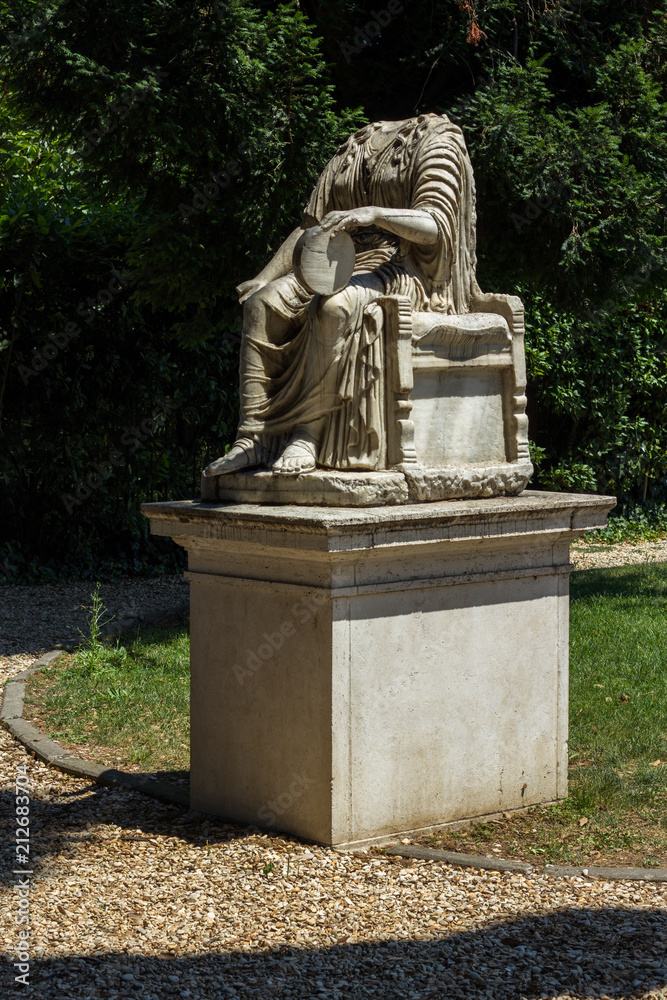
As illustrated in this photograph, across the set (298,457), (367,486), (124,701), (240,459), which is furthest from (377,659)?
(124,701)

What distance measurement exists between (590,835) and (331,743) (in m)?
1.12

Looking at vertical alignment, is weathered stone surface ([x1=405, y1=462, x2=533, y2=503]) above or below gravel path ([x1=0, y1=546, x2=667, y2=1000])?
above

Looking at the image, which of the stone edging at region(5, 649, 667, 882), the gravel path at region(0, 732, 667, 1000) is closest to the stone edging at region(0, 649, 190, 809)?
the stone edging at region(5, 649, 667, 882)

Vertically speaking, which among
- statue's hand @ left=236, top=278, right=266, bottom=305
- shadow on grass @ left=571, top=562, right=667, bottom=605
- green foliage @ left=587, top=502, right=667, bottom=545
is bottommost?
shadow on grass @ left=571, top=562, right=667, bottom=605

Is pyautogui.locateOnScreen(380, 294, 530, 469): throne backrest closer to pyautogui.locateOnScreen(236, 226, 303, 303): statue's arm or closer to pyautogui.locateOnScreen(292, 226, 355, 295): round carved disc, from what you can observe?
pyautogui.locateOnScreen(292, 226, 355, 295): round carved disc

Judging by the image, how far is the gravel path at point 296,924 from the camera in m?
3.13

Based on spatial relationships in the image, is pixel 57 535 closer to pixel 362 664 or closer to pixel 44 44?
pixel 44 44

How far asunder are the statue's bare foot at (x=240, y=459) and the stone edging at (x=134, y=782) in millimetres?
1433

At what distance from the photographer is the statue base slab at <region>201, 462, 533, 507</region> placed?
4.11m

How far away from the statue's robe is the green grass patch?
1.95 meters

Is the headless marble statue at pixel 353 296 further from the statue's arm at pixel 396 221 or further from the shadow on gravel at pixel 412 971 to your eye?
the shadow on gravel at pixel 412 971

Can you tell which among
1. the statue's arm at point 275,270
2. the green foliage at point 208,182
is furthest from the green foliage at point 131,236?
the statue's arm at point 275,270

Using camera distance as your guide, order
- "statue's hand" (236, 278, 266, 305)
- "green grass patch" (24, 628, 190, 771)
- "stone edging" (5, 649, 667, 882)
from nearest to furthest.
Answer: "stone edging" (5, 649, 667, 882), "statue's hand" (236, 278, 266, 305), "green grass patch" (24, 628, 190, 771)

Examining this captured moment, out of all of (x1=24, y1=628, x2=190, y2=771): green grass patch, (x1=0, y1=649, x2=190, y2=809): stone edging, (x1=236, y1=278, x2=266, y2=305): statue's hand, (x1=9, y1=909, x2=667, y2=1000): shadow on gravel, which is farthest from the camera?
(x1=24, y1=628, x2=190, y2=771): green grass patch
